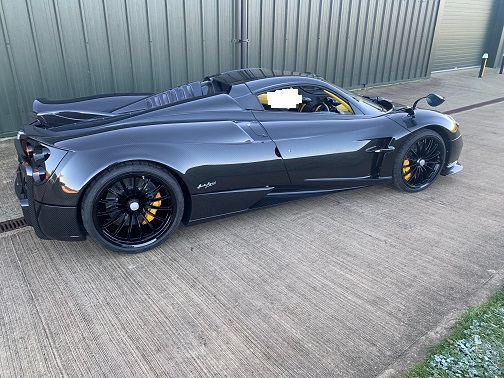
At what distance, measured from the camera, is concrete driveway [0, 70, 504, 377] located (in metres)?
2.29

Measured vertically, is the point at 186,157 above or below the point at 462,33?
below

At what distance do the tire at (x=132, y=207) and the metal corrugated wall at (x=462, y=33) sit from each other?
1108 centimetres

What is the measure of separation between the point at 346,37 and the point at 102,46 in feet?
18.0

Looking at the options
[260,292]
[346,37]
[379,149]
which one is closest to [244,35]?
[346,37]

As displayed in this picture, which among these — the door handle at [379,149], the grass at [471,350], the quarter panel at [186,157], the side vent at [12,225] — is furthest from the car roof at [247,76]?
the grass at [471,350]

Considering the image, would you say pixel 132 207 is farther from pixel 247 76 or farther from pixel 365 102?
pixel 365 102

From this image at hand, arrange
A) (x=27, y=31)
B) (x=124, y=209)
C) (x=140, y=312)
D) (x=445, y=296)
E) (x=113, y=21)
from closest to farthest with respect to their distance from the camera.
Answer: (x=140, y=312) < (x=445, y=296) < (x=124, y=209) < (x=27, y=31) < (x=113, y=21)

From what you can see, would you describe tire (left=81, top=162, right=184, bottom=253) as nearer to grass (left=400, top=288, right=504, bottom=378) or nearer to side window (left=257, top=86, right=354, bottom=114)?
side window (left=257, top=86, right=354, bottom=114)

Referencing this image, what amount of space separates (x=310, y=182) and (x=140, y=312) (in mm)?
1906

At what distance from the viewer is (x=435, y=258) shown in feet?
10.7

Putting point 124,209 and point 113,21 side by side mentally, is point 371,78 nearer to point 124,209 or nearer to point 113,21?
point 113,21

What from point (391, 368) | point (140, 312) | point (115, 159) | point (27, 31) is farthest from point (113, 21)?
point (391, 368)

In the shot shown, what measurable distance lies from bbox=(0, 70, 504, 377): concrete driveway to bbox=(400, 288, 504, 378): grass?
8 centimetres

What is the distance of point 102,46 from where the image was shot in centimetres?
624
